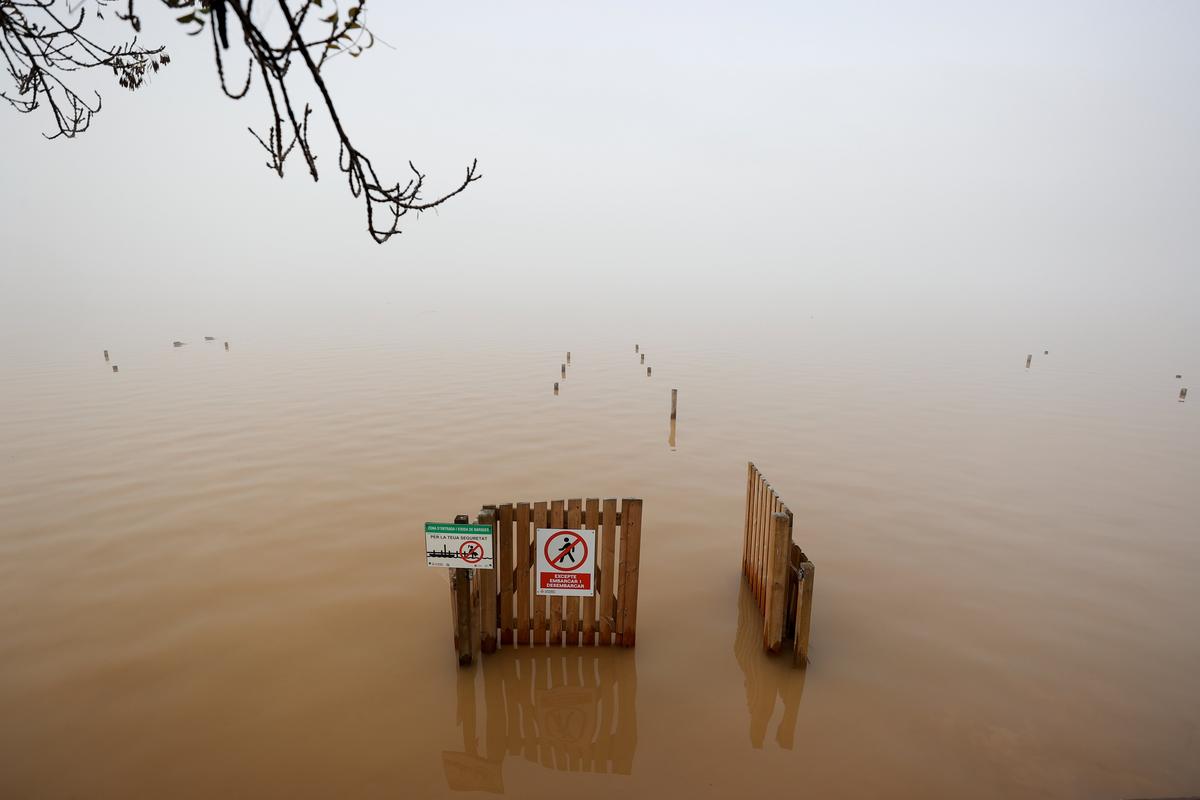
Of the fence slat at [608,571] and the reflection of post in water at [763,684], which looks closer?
the reflection of post in water at [763,684]

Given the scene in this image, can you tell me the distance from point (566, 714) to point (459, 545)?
1837 millimetres

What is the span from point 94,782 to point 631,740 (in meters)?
4.19

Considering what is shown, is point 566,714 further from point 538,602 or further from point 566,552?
point 566,552

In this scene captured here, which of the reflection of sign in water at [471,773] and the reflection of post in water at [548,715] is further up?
the reflection of post in water at [548,715]

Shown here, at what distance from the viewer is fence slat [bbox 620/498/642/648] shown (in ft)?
18.1

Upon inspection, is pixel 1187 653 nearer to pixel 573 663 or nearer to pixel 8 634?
pixel 573 663

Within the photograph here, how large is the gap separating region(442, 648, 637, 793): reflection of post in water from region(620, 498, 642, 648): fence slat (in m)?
0.28

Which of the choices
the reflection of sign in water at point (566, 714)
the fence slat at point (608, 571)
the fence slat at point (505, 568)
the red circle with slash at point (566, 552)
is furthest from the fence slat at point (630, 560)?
the fence slat at point (505, 568)

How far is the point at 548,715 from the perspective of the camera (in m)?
5.33

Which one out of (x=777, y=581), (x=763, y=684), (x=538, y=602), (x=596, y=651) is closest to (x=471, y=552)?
(x=538, y=602)

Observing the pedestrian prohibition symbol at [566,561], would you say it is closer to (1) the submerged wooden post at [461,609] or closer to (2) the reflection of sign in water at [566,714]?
(1) the submerged wooden post at [461,609]

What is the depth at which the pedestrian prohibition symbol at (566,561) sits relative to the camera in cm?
555

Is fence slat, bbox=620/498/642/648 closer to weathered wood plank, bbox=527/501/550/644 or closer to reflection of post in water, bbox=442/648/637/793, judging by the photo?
reflection of post in water, bbox=442/648/637/793

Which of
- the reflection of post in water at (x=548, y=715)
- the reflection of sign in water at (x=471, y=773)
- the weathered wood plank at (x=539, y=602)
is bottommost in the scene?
the reflection of sign in water at (x=471, y=773)
